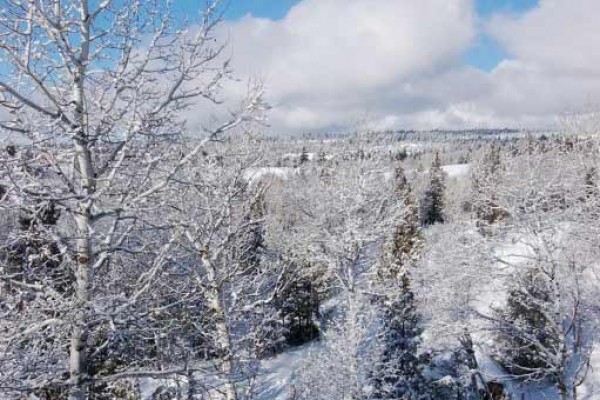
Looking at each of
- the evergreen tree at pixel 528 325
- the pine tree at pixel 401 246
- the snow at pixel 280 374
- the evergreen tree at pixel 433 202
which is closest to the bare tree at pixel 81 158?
the evergreen tree at pixel 528 325

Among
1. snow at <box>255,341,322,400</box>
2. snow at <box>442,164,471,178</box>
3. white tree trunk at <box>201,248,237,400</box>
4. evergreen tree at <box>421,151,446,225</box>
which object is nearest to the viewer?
white tree trunk at <box>201,248,237,400</box>

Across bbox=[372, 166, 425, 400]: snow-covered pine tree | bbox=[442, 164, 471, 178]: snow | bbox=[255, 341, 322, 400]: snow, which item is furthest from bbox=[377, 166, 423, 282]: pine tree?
bbox=[442, 164, 471, 178]: snow

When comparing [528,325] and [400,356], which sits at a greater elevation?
[528,325]

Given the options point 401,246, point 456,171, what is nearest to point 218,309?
point 401,246

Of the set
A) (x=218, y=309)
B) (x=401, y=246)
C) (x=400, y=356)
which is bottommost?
(x=400, y=356)

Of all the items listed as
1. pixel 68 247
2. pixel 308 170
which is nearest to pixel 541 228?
pixel 68 247

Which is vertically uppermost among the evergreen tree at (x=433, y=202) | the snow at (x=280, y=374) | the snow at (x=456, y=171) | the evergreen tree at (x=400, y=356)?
the snow at (x=456, y=171)

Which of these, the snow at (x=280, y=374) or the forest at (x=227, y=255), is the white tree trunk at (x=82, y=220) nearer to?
the forest at (x=227, y=255)

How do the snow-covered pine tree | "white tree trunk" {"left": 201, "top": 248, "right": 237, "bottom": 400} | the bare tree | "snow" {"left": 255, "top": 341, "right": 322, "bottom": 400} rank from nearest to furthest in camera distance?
the bare tree < "white tree trunk" {"left": 201, "top": 248, "right": 237, "bottom": 400} < the snow-covered pine tree < "snow" {"left": 255, "top": 341, "right": 322, "bottom": 400}

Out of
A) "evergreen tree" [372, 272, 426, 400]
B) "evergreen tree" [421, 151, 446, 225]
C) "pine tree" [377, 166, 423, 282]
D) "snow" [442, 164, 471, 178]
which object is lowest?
"evergreen tree" [372, 272, 426, 400]

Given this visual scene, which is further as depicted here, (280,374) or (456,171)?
(456,171)

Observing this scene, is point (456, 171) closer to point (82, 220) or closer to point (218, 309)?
point (218, 309)

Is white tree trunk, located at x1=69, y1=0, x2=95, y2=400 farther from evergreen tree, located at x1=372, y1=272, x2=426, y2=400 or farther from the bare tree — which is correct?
evergreen tree, located at x1=372, y1=272, x2=426, y2=400

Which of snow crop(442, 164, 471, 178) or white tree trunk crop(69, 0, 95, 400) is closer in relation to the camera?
white tree trunk crop(69, 0, 95, 400)
